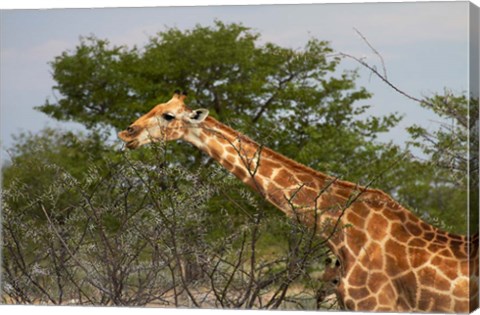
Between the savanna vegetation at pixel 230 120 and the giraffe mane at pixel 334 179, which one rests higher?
the savanna vegetation at pixel 230 120

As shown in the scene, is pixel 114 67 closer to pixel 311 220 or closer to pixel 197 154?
pixel 197 154

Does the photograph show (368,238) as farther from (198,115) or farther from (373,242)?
(198,115)

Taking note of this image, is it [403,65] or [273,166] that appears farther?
[403,65]

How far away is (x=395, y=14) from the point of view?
8.30 m

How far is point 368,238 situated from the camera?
7.13m

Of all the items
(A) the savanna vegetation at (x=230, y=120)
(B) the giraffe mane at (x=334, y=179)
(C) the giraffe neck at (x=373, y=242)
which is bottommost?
(C) the giraffe neck at (x=373, y=242)

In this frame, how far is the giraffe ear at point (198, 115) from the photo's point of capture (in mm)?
7793

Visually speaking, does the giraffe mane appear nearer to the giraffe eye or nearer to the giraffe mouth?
the giraffe eye

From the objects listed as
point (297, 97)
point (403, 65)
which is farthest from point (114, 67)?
point (403, 65)

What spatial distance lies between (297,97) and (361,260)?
4576mm

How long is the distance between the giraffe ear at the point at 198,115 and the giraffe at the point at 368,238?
12 cm

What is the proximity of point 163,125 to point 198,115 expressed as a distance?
0.30m

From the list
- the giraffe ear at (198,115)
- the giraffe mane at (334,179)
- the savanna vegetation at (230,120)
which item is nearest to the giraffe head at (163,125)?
the giraffe ear at (198,115)

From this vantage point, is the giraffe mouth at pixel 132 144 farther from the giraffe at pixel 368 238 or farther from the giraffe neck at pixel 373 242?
the giraffe neck at pixel 373 242
